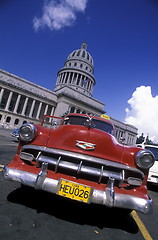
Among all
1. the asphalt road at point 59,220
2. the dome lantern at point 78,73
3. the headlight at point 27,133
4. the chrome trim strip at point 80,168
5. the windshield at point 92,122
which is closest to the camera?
the asphalt road at point 59,220

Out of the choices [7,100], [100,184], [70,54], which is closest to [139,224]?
[100,184]

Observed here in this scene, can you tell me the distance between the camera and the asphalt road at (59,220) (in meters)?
1.81

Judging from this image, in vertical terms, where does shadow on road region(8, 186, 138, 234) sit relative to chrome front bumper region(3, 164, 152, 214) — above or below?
below

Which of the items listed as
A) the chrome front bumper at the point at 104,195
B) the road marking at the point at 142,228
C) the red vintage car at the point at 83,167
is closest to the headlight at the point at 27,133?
the red vintage car at the point at 83,167

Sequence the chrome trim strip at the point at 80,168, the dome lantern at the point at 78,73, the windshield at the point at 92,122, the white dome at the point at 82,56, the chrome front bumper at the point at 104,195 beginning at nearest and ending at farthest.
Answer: the chrome front bumper at the point at 104,195 → the chrome trim strip at the point at 80,168 → the windshield at the point at 92,122 → the dome lantern at the point at 78,73 → the white dome at the point at 82,56

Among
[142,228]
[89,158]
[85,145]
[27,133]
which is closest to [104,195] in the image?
[89,158]

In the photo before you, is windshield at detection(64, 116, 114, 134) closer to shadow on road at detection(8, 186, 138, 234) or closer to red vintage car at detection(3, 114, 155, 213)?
red vintage car at detection(3, 114, 155, 213)

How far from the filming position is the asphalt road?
1810 millimetres

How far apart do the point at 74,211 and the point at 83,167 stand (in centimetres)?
93

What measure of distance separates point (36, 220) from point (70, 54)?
246ft

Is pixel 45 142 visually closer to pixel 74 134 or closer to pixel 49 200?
pixel 74 134

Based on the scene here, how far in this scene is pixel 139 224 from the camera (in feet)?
8.34

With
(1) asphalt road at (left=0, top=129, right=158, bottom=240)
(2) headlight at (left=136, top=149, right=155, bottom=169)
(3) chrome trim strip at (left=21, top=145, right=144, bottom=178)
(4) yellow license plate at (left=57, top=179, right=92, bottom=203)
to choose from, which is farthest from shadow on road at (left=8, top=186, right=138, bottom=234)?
(2) headlight at (left=136, top=149, right=155, bottom=169)

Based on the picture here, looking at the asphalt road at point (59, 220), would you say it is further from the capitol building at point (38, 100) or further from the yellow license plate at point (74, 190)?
the capitol building at point (38, 100)
